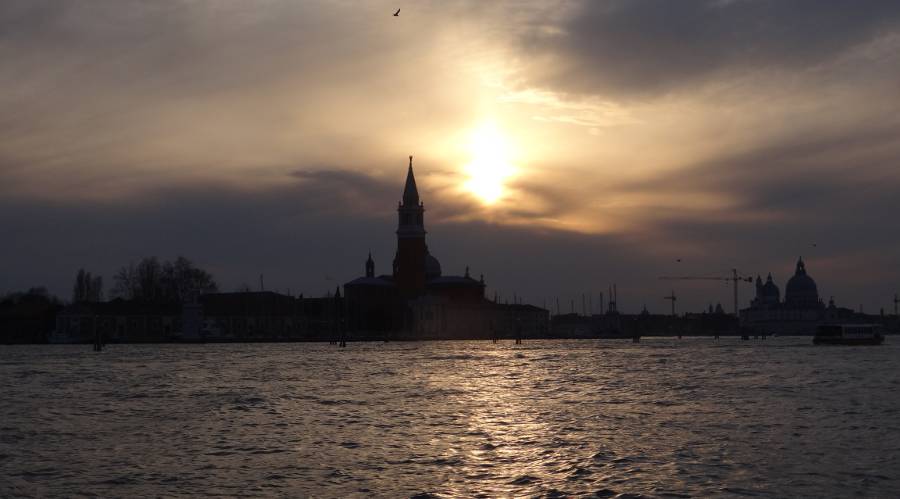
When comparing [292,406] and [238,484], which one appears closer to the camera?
[238,484]

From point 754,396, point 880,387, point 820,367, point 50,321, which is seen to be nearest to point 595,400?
point 754,396

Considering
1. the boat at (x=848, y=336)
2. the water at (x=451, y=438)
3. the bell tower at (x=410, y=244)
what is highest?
the bell tower at (x=410, y=244)

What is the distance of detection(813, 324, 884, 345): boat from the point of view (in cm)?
12432

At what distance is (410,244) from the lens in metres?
173

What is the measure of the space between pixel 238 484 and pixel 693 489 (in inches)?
333

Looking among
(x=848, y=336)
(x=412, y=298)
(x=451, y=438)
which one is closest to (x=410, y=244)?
(x=412, y=298)

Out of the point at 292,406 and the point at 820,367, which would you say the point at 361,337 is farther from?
the point at 292,406

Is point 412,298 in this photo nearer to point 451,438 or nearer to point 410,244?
point 410,244

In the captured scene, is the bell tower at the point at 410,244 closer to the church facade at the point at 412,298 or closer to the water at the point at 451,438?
the church facade at the point at 412,298

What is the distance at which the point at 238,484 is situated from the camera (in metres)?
20.1

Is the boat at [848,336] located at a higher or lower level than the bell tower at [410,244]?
lower

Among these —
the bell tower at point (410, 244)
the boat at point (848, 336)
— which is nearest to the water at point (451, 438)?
the boat at point (848, 336)

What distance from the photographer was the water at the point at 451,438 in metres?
20.1

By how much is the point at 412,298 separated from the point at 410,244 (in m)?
9.79
